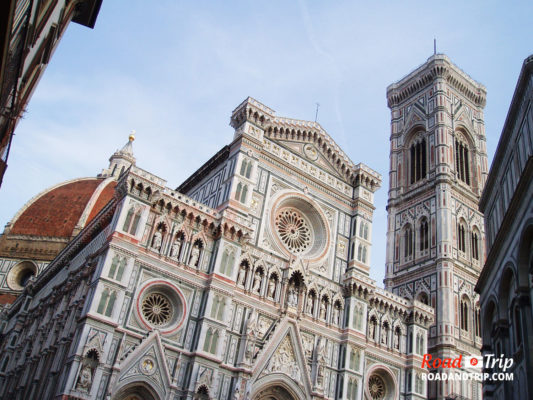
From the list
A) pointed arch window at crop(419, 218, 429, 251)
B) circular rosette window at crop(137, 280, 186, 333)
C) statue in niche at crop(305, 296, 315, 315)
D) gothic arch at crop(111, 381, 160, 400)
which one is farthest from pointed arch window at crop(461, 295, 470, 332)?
gothic arch at crop(111, 381, 160, 400)

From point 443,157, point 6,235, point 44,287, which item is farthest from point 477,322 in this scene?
point 6,235

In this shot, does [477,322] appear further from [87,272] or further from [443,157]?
[87,272]

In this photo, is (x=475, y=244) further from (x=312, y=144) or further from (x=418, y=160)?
(x=312, y=144)

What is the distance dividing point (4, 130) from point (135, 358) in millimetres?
13699

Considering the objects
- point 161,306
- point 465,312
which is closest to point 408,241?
point 465,312

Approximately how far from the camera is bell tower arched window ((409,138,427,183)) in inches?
1812

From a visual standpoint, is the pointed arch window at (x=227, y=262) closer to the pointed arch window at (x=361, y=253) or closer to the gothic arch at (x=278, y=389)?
the gothic arch at (x=278, y=389)

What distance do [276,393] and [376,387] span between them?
22.3 ft

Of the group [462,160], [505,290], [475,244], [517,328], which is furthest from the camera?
[462,160]

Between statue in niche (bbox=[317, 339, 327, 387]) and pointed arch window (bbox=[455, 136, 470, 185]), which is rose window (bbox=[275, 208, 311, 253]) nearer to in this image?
statue in niche (bbox=[317, 339, 327, 387])

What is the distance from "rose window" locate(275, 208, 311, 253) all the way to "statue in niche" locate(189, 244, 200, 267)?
5660 millimetres

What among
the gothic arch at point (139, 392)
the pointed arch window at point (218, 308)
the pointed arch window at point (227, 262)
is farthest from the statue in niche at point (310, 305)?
the gothic arch at point (139, 392)

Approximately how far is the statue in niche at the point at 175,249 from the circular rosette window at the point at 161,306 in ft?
4.72

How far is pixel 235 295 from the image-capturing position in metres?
26.3
